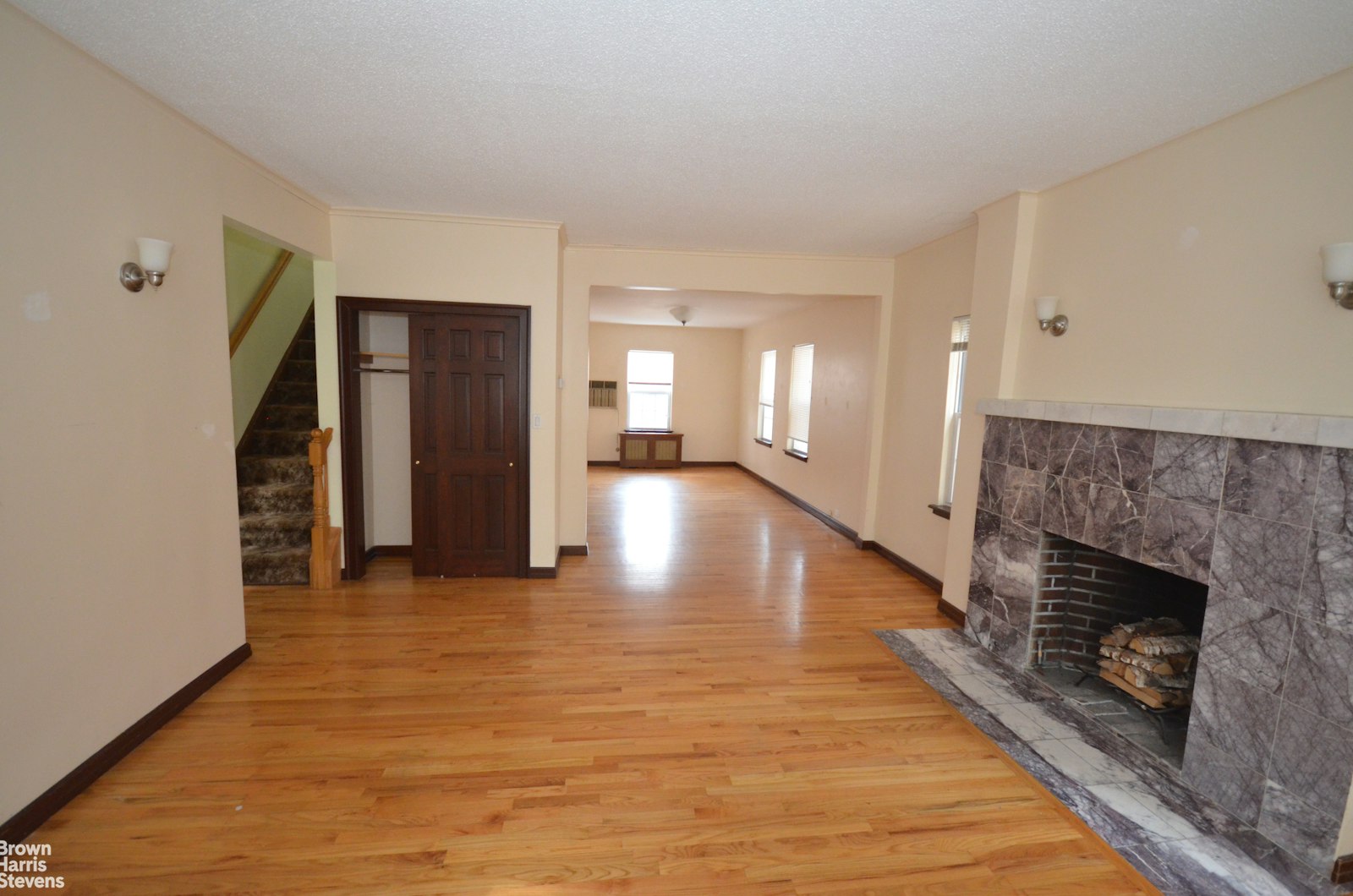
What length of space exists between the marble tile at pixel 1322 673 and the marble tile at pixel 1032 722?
886 mm

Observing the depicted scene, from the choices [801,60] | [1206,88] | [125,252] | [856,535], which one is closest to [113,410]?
[125,252]

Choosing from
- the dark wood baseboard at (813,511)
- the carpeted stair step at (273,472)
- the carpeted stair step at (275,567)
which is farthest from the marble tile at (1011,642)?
the carpeted stair step at (273,472)

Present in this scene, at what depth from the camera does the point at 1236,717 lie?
2.21 meters

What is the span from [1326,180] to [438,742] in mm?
4024

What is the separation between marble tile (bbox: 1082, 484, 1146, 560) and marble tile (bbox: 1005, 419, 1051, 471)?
1.26 ft

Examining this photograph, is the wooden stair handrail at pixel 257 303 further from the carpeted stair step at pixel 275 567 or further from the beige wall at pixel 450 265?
the carpeted stair step at pixel 275 567

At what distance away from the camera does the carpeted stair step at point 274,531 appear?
14.1 ft

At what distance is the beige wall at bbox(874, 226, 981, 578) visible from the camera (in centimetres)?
443

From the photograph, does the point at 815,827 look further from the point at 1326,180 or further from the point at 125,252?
the point at 125,252

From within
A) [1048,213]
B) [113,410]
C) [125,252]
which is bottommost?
[113,410]

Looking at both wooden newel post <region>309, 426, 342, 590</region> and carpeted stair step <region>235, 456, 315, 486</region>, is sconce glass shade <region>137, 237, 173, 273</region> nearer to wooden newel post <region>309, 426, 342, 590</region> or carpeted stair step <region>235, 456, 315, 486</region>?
wooden newel post <region>309, 426, 342, 590</region>

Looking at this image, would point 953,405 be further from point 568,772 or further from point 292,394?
point 292,394

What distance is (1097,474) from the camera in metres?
2.86

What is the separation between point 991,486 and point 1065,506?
547 mm
